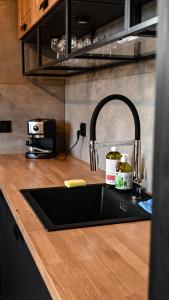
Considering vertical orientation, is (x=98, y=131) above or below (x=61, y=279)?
above

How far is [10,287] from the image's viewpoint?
169cm

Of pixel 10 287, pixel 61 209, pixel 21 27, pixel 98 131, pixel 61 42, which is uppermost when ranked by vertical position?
pixel 21 27

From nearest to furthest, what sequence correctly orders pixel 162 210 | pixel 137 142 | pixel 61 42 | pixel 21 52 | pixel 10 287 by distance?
pixel 162 210 < pixel 137 142 < pixel 10 287 < pixel 61 42 < pixel 21 52

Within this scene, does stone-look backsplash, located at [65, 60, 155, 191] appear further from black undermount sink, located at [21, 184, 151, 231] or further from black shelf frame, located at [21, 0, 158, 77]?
black undermount sink, located at [21, 184, 151, 231]

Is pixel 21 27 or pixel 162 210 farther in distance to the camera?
pixel 21 27

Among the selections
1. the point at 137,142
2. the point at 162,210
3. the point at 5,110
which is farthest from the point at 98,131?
the point at 162,210

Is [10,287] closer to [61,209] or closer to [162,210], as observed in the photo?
[61,209]

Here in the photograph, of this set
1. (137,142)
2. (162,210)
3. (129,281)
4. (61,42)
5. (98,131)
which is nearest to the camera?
Result: (162,210)

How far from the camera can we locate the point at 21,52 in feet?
8.52

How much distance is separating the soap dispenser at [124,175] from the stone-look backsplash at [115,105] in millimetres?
107

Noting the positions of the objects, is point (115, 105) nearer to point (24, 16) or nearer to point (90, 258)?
point (24, 16)

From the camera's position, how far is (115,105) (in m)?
1.87

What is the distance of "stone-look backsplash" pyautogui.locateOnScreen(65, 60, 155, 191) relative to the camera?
4.95 feet

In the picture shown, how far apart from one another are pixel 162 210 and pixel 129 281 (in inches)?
18.4
